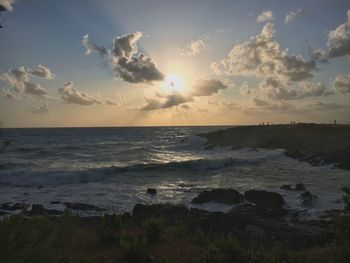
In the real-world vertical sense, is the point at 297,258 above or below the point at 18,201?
above

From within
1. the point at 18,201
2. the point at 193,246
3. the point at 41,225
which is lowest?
the point at 18,201

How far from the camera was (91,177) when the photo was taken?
108 feet

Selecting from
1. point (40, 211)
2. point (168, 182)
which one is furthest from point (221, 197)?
point (40, 211)

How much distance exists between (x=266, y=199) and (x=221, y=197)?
267 centimetres

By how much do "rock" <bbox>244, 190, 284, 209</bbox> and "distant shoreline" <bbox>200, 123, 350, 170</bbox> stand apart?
52.5 feet

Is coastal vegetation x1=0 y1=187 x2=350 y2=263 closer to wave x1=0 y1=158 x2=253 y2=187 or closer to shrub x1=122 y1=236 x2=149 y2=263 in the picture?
shrub x1=122 y1=236 x2=149 y2=263

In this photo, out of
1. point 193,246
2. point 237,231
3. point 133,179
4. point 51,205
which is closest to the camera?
point 193,246

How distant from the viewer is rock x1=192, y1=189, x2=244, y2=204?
68.7ft

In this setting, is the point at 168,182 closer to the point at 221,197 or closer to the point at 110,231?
the point at 221,197

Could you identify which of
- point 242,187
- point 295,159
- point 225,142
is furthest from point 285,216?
point 225,142

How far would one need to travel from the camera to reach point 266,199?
20.0 metres

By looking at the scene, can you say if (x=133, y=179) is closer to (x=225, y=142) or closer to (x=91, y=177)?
(x=91, y=177)

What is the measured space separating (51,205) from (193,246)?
14.3m

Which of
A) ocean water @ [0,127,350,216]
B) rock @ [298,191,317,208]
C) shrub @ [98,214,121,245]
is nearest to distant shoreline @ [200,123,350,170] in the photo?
ocean water @ [0,127,350,216]
